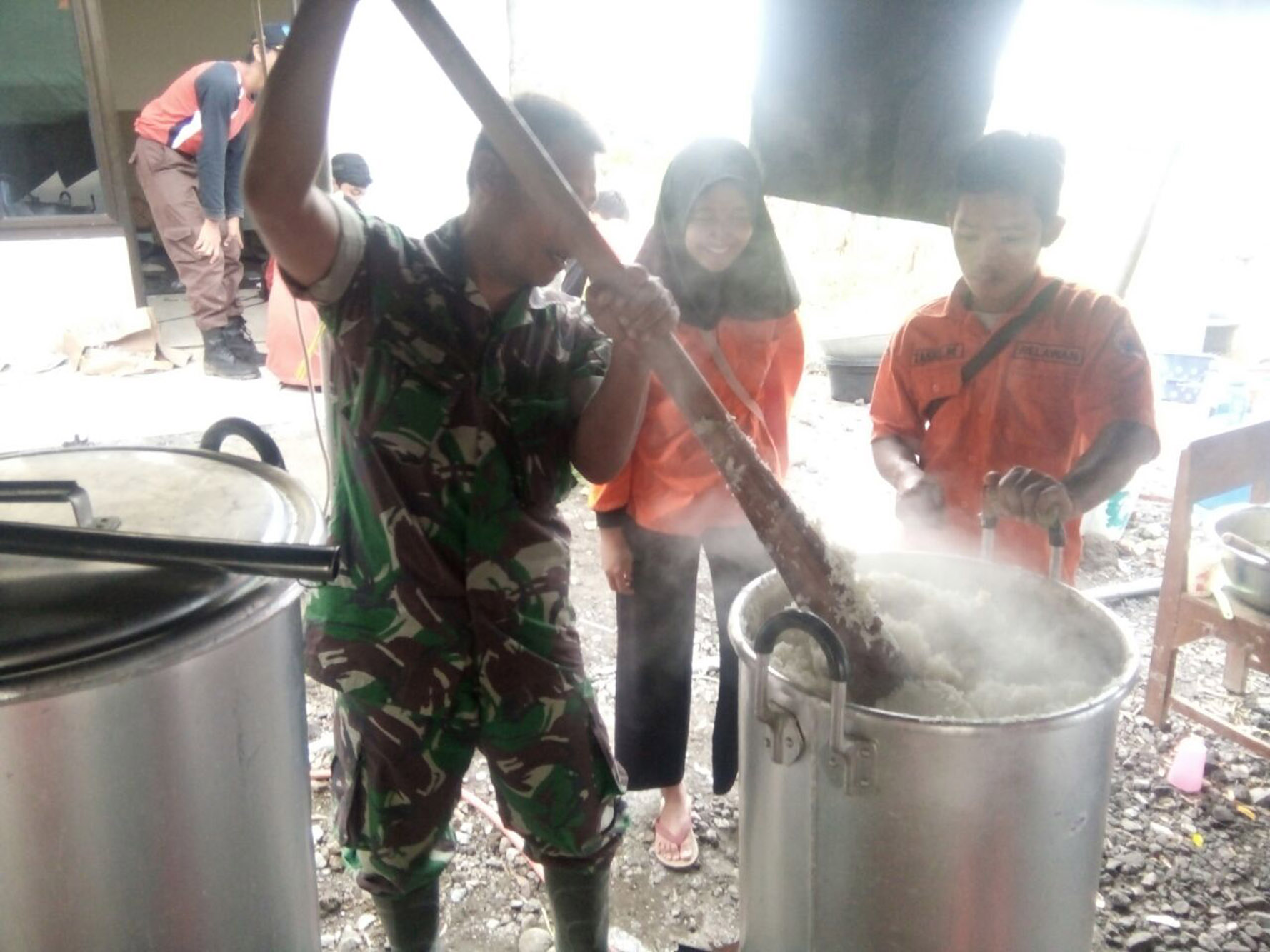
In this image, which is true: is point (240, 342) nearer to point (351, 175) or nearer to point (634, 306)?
point (351, 175)

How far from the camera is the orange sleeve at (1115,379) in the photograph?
208 cm

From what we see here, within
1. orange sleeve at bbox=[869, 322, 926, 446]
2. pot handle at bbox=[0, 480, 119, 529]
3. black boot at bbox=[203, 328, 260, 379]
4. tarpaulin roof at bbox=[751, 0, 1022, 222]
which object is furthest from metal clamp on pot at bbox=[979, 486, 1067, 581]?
black boot at bbox=[203, 328, 260, 379]

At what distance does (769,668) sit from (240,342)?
5.87 metres

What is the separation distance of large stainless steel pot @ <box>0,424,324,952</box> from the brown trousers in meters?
5.61

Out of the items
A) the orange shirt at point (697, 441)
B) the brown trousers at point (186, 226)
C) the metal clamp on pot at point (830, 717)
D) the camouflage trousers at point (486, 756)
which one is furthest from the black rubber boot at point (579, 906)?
the brown trousers at point (186, 226)

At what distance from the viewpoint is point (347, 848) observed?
6.02ft

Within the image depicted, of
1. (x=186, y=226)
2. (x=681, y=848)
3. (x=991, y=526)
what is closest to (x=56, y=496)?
(x=991, y=526)

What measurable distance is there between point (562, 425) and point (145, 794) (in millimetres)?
991

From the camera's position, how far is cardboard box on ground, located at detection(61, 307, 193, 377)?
6.32 metres

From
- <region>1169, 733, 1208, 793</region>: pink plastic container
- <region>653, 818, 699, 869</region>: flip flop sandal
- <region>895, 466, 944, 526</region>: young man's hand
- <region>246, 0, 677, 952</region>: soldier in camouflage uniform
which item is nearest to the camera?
<region>246, 0, 677, 952</region>: soldier in camouflage uniform

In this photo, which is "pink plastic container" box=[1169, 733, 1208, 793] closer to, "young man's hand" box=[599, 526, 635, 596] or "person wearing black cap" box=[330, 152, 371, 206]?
"young man's hand" box=[599, 526, 635, 596]

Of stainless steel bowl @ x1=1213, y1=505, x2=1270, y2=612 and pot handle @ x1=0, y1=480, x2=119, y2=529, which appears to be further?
stainless steel bowl @ x1=1213, y1=505, x2=1270, y2=612

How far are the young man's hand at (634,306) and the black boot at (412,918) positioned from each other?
47.7 inches

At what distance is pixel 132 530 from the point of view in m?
1.17
